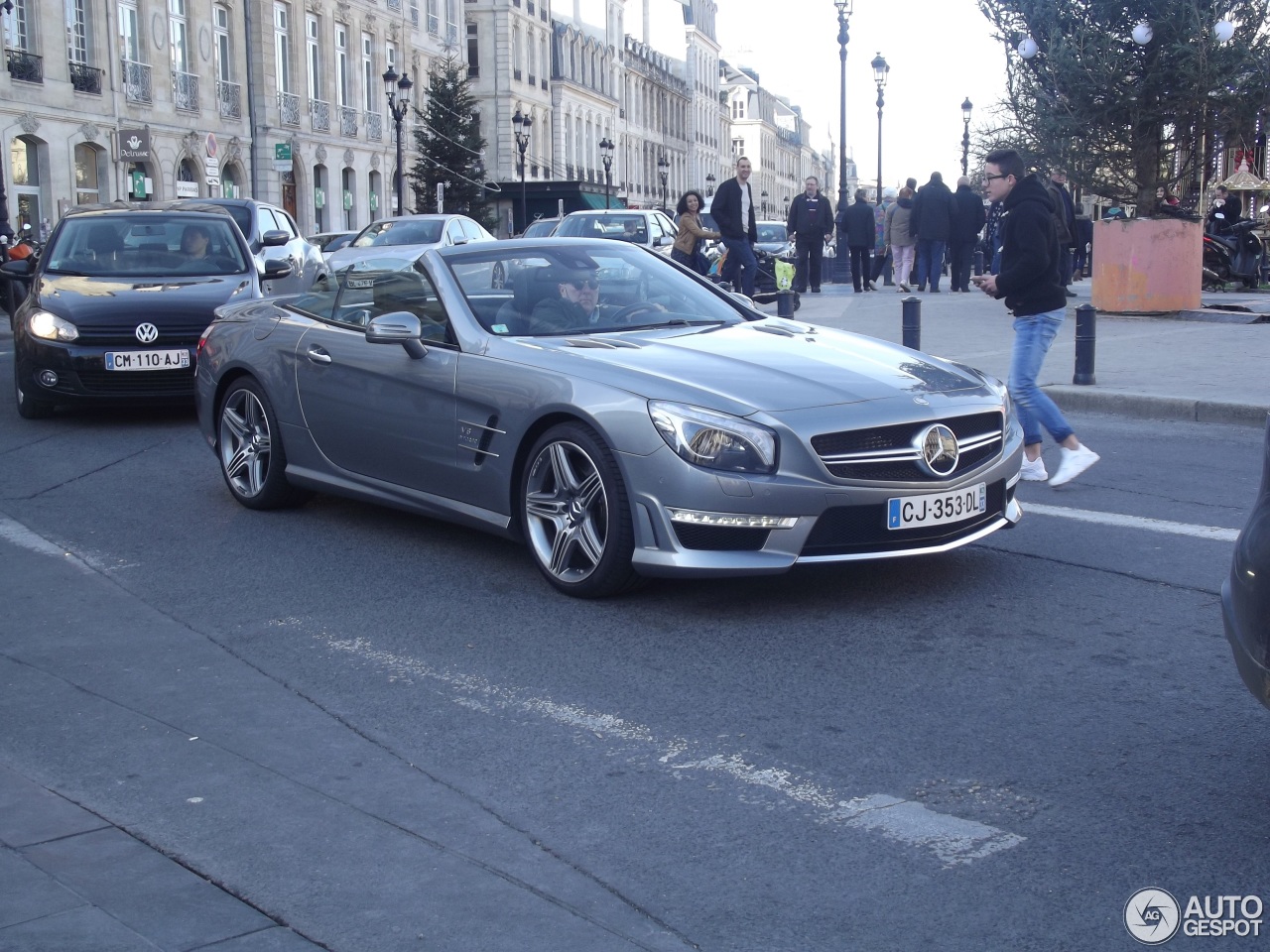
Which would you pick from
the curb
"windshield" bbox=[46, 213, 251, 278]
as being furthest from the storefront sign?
the curb

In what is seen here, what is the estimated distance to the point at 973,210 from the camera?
951 inches

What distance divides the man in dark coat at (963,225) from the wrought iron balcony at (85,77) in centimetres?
2357

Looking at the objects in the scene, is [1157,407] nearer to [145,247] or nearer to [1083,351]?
[1083,351]

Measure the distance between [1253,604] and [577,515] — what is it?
286 cm

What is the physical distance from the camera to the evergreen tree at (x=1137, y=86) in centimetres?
1859

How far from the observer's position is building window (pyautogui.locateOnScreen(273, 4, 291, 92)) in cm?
4988

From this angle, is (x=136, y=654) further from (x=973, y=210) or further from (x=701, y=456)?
(x=973, y=210)

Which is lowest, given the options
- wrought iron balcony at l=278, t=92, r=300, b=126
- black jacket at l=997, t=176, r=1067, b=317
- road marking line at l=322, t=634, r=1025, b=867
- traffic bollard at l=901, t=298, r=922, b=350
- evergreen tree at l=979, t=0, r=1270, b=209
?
road marking line at l=322, t=634, r=1025, b=867

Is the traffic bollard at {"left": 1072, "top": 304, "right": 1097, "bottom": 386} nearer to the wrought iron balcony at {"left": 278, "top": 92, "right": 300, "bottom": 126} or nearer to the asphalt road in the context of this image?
the asphalt road

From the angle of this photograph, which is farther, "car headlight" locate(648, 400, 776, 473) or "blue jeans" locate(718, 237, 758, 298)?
"blue jeans" locate(718, 237, 758, 298)

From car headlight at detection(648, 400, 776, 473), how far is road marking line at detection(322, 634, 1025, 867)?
1.12 metres

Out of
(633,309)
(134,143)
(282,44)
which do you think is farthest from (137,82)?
(633,309)

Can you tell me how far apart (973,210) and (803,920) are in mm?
22205

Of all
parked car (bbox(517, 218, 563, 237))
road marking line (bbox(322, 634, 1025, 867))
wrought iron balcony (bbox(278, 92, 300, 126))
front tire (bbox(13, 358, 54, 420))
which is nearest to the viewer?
road marking line (bbox(322, 634, 1025, 867))
